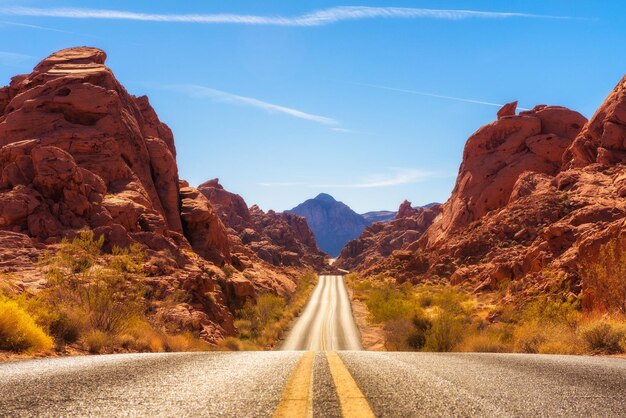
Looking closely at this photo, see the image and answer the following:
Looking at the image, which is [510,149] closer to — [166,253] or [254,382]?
[166,253]

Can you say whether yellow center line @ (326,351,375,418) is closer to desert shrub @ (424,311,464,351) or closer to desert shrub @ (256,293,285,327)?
desert shrub @ (424,311,464,351)

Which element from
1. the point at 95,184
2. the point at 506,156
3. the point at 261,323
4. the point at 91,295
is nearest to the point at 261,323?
the point at 261,323

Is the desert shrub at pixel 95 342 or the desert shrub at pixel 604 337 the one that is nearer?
the desert shrub at pixel 604 337

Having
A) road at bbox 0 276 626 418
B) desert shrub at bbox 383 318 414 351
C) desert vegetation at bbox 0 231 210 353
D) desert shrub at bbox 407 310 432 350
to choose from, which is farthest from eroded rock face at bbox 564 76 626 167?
road at bbox 0 276 626 418

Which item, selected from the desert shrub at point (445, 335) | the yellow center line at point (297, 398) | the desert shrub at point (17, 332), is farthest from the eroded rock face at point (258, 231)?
the yellow center line at point (297, 398)

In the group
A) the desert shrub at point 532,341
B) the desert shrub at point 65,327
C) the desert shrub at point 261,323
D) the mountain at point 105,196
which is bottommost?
the desert shrub at point 261,323

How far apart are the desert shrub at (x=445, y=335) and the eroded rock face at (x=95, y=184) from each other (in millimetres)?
12225

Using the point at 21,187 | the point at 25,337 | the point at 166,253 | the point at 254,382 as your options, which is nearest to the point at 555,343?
the point at 254,382

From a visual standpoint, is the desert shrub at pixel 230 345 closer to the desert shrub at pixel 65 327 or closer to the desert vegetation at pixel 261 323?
the desert vegetation at pixel 261 323

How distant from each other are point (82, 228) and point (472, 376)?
2656 cm

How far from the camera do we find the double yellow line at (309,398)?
2.74 metres

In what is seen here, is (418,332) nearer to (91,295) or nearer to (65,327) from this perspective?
(91,295)

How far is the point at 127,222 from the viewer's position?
2950cm

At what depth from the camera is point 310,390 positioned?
3459mm
